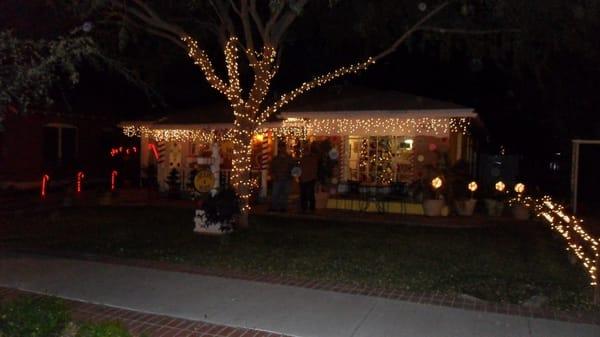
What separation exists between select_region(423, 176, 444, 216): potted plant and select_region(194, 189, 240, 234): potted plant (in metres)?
5.23

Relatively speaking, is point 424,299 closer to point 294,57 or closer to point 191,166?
point 191,166

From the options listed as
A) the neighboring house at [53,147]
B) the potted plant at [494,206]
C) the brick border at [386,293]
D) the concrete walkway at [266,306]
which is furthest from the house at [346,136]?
the concrete walkway at [266,306]

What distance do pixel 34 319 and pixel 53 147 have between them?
17.4m

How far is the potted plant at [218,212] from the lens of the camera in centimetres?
1103

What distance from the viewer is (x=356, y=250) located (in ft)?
32.8

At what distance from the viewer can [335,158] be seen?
1780 centimetres

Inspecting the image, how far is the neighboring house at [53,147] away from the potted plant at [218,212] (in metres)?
9.48

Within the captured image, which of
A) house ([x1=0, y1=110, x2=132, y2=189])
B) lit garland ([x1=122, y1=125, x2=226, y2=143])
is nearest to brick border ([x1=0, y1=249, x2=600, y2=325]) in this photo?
lit garland ([x1=122, y1=125, x2=226, y2=143])

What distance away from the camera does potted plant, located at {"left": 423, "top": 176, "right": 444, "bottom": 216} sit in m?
14.3

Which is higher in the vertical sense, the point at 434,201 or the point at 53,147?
the point at 53,147

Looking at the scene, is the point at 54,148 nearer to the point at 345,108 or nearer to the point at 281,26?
the point at 345,108

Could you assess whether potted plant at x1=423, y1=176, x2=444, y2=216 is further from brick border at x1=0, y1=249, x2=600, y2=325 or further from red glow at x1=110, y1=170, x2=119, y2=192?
red glow at x1=110, y1=170, x2=119, y2=192

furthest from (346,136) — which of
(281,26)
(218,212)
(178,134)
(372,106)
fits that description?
(218,212)

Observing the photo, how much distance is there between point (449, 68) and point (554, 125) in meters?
6.61
